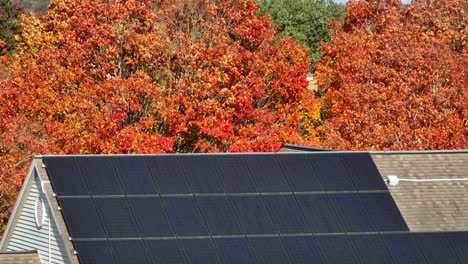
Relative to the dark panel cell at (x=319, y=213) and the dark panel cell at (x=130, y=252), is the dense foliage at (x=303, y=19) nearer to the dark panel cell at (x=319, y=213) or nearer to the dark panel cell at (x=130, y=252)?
the dark panel cell at (x=319, y=213)

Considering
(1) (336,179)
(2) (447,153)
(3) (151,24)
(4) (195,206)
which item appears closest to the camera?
(4) (195,206)

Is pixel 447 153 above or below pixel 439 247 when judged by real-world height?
above

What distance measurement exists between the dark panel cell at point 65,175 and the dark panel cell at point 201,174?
9.98 feet

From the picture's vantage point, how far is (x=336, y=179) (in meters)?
31.0

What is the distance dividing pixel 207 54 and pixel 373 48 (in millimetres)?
12620

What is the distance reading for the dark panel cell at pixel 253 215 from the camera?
94.5 ft

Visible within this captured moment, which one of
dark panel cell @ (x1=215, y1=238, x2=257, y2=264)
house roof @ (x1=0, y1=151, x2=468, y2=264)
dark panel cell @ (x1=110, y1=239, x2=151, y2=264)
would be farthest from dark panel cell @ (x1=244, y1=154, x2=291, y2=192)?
dark panel cell @ (x1=110, y1=239, x2=151, y2=264)

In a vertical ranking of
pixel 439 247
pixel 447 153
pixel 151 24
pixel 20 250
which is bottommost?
pixel 439 247

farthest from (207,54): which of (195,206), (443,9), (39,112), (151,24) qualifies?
(195,206)

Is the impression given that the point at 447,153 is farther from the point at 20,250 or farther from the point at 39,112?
the point at 39,112

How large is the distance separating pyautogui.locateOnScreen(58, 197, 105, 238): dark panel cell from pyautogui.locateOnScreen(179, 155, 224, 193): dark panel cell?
3.03 meters

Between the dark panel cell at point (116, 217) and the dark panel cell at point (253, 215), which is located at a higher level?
the dark panel cell at point (116, 217)

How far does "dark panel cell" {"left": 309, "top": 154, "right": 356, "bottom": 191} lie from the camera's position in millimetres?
30706

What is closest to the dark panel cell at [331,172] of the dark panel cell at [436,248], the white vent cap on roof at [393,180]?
the white vent cap on roof at [393,180]
